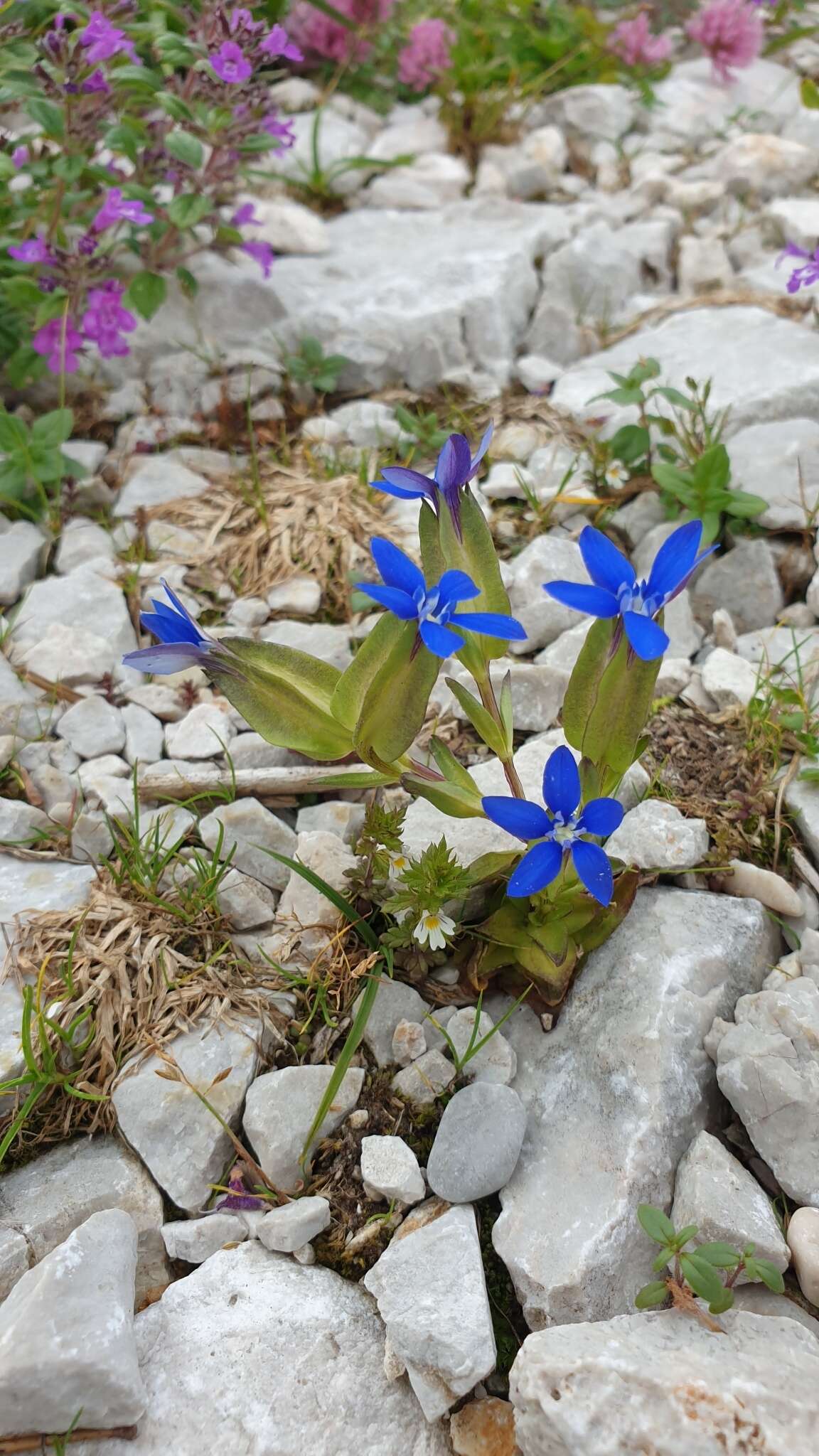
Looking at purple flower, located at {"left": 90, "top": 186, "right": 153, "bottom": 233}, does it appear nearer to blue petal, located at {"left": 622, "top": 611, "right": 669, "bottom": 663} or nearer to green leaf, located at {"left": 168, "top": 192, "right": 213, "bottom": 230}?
green leaf, located at {"left": 168, "top": 192, "right": 213, "bottom": 230}

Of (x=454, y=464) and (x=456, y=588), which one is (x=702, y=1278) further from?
(x=454, y=464)

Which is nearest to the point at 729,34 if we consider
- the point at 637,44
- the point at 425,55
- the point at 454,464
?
the point at 637,44

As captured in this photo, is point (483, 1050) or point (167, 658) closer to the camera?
point (167, 658)

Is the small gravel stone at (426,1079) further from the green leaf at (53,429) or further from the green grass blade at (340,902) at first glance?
the green leaf at (53,429)

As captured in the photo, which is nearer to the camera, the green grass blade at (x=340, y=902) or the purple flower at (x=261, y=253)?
the green grass blade at (x=340, y=902)

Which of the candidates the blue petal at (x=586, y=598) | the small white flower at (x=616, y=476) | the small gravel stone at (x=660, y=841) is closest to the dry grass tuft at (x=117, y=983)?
the small gravel stone at (x=660, y=841)
